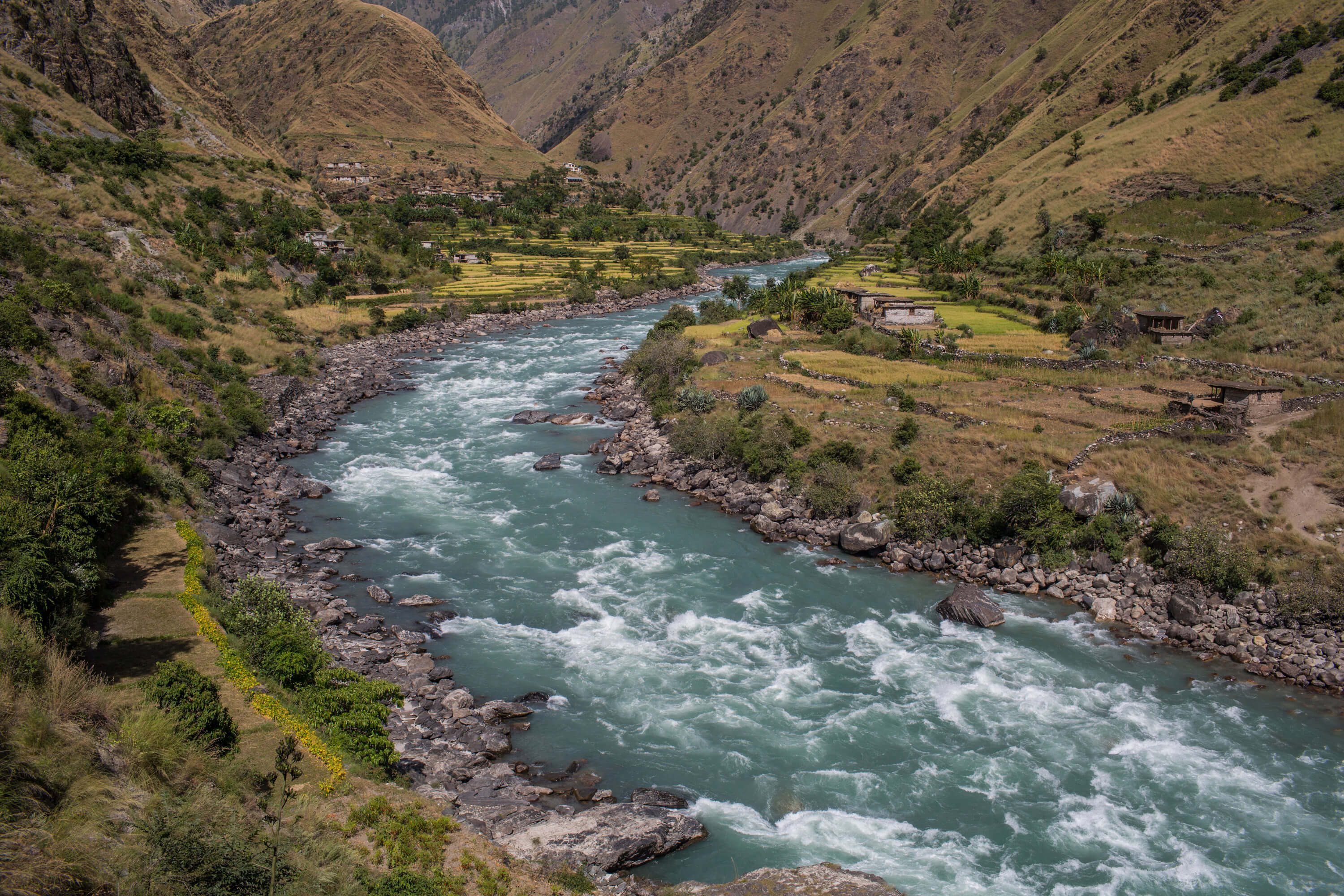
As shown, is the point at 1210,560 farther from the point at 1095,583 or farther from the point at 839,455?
the point at 839,455

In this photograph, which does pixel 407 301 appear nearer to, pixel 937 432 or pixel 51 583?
pixel 937 432

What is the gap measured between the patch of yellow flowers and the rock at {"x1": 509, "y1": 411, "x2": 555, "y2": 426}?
83.3 ft

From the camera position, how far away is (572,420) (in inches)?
1902

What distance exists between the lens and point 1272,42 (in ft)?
240

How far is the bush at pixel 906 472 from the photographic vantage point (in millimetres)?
33188

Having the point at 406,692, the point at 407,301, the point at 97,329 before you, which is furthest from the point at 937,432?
the point at 407,301

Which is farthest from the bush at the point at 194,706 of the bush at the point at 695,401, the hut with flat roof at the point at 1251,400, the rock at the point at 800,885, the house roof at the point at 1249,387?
the house roof at the point at 1249,387

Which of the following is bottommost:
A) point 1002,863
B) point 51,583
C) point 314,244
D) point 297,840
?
point 1002,863

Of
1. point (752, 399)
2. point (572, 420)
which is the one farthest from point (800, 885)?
point (572, 420)

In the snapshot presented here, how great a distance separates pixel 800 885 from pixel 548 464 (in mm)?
28033

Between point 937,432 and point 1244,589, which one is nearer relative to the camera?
point 1244,589

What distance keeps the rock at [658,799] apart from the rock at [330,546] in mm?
17402

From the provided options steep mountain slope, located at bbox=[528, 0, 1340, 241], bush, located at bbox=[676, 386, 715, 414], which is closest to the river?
bush, located at bbox=[676, 386, 715, 414]

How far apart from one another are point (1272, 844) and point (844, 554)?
16.1 m
